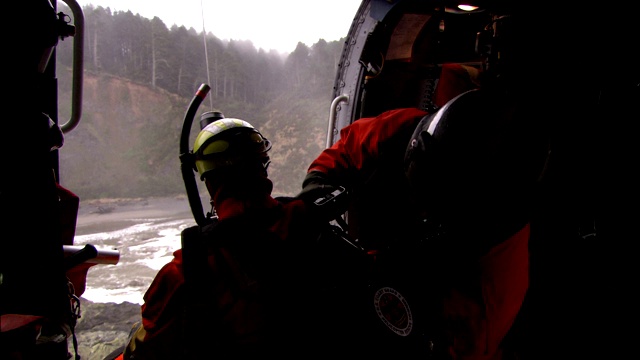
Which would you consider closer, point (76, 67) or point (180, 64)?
point (76, 67)

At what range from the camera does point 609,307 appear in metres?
2.09

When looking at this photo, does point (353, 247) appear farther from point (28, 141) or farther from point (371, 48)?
point (371, 48)

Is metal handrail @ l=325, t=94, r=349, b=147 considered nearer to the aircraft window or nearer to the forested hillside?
the aircraft window

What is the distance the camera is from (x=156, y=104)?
35.9 m

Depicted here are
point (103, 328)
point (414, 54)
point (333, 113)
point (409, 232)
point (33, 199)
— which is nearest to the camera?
point (33, 199)

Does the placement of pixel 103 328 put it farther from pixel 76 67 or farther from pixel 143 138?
pixel 143 138

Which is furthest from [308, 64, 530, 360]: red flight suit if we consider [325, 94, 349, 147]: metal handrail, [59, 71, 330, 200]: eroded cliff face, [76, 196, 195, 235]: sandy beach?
[59, 71, 330, 200]: eroded cliff face

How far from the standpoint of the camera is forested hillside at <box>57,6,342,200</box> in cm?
3059

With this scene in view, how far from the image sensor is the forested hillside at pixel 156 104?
3059 centimetres

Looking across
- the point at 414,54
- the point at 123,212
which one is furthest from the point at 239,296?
the point at 123,212

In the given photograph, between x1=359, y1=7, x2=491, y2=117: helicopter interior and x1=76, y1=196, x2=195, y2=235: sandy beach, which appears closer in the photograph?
x1=359, y1=7, x2=491, y2=117: helicopter interior

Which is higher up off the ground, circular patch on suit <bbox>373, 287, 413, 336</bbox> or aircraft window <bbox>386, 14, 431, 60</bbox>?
aircraft window <bbox>386, 14, 431, 60</bbox>

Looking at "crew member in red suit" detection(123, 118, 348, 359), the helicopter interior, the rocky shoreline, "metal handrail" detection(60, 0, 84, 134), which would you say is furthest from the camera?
the rocky shoreline

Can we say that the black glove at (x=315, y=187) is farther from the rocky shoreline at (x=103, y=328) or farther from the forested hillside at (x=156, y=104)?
the forested hillside at (x=156, y=104)
